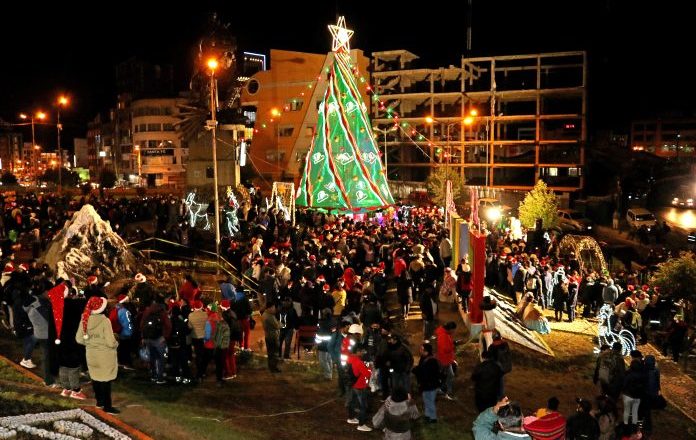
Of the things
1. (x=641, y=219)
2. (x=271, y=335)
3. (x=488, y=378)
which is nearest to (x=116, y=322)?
(x=271, y=335)

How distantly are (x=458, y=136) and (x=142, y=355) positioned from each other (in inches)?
2064

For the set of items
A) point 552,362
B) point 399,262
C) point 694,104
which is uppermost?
point 694,104

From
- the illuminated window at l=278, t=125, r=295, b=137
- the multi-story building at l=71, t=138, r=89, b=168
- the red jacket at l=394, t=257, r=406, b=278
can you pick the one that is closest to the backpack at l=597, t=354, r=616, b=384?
the red jacket at l=394, t=257, r=406, b=278

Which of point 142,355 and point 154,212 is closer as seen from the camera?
point 142,355

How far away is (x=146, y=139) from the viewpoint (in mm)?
75500

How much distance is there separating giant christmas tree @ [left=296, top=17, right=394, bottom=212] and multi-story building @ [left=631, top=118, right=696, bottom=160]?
70.0m

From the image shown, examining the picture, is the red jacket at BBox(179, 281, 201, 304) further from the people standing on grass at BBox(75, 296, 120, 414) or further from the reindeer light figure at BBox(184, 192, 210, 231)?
the reindeer light figure at BBox(184, 192, 210, 231)

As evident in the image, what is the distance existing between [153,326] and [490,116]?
48167mm

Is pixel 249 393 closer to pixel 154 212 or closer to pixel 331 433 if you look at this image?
pixel 331 433

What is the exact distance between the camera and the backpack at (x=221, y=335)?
33.3 ft

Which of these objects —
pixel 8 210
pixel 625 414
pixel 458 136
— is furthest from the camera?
pixel 458 136

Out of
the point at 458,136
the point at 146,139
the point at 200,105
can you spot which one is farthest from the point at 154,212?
the point at 146,139

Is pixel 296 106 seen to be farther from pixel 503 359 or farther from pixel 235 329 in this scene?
pixel 503 359

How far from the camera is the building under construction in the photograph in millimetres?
55344
